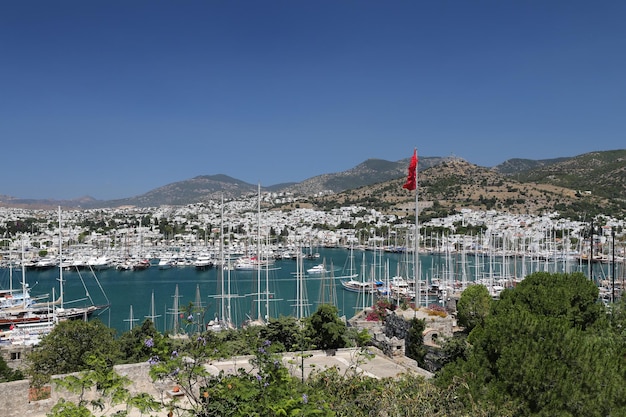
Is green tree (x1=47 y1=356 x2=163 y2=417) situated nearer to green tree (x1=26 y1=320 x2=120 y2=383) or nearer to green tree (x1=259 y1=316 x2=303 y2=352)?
green tree (x1=26 y1=320 x2=120 y2=383)

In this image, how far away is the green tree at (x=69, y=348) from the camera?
482 inches

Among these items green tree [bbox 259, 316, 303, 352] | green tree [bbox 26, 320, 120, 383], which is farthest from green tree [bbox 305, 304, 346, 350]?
green tree [bbox 26, 320, 120, 383]

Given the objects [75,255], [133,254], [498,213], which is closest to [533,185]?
[498,213]

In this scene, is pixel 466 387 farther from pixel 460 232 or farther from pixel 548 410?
pixel 460 232

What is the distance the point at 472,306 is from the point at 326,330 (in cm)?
873

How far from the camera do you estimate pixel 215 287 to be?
155 ft

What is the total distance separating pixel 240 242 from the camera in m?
76.9

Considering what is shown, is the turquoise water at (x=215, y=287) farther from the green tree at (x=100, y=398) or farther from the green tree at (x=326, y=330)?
the green tree at (x=100, y=398)

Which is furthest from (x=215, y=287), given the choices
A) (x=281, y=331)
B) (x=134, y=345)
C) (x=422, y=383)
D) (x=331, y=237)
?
(x=422, y=383)

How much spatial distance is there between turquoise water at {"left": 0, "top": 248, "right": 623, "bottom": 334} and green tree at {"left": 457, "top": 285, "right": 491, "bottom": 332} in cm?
950

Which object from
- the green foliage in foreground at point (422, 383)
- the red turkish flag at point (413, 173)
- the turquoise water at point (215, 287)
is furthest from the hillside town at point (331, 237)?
the green foliage in foreground at point (422, 383)

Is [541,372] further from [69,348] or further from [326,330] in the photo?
[69,348]

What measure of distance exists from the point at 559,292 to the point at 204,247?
65.7m

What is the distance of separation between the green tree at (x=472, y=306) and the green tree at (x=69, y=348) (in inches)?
549
